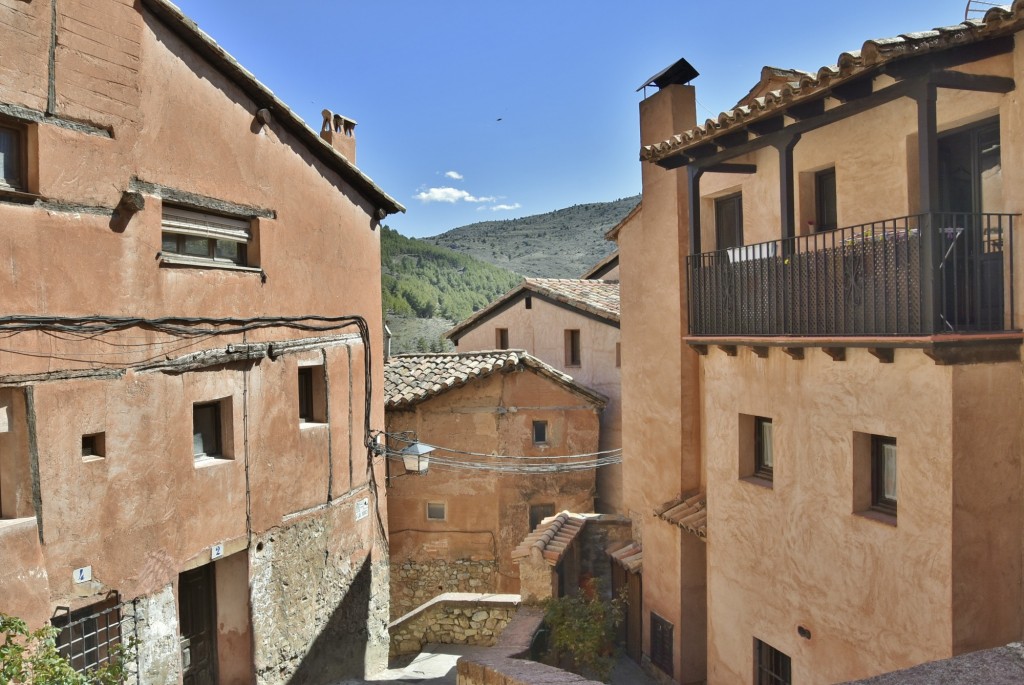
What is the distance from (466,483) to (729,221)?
27.3 ft

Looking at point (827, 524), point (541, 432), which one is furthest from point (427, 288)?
point (827, 524)

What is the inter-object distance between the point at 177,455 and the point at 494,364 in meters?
8.96

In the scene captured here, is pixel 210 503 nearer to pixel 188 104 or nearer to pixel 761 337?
pixel 188 104

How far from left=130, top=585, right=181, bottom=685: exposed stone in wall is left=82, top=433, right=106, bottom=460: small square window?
1526 mm

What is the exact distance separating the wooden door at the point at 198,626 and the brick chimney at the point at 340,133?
21.7ft

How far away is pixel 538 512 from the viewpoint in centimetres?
1694

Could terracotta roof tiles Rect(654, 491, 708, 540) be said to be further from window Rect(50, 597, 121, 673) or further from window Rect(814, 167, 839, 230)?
window Rect(50, 597, 121, 673)

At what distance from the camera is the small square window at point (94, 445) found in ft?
23.6

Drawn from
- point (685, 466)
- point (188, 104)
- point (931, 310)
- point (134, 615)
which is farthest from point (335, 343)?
point (931, 310)

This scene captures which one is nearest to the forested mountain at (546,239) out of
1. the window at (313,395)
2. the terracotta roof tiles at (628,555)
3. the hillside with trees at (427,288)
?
the hillside with trees at (427,288)

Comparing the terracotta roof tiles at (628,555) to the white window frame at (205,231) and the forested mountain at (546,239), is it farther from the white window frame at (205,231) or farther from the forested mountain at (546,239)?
the forested mountain at (546,239)

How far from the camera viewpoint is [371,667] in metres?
11.3

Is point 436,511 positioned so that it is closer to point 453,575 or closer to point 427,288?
point 453,575

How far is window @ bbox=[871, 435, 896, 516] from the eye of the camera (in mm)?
7230
